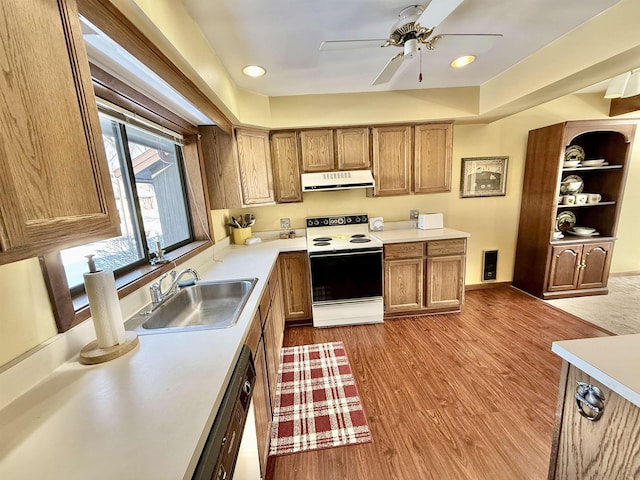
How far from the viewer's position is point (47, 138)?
0.59 m

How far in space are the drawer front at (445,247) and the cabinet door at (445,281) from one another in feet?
0.18

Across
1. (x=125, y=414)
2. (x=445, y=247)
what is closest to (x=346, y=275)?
(x=445, y=247)

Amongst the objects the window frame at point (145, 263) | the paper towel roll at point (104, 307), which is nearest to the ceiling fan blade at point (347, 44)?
the window frame at point (145, 263)

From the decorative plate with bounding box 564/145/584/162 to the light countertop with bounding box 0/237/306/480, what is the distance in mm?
4266

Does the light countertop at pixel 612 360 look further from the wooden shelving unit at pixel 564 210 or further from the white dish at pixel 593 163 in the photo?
the white dish at pixel 593 163

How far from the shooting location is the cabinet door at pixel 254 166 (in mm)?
2551

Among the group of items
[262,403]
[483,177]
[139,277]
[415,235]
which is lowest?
[262,403]

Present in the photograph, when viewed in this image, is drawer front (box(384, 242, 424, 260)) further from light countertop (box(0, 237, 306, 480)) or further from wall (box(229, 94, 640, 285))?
light countertop (box(0, 237, 306, 480))

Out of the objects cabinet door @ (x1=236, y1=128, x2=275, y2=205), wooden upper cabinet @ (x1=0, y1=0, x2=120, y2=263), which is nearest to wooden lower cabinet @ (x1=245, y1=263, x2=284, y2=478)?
wooden upper cabinet @ (x1=0, y1=0, x2=120, y2=263)

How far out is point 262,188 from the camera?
2744 mm

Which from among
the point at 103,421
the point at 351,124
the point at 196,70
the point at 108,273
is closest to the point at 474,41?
the point at 351,124

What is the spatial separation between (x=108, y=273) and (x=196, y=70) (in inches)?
47.0

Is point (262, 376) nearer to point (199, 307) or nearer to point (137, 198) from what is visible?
point (199, 307)

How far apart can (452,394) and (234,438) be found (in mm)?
1672
